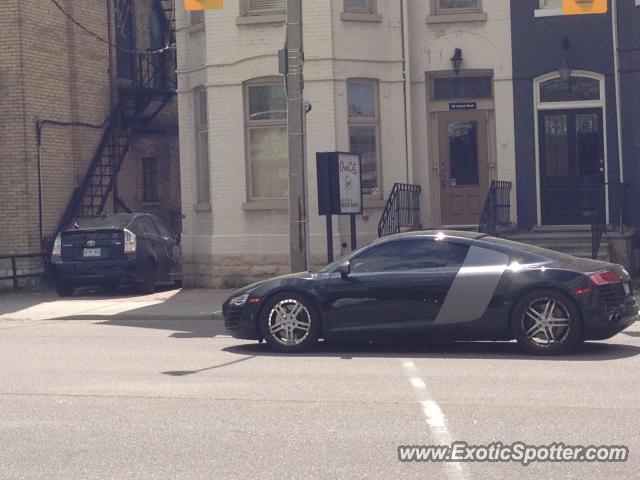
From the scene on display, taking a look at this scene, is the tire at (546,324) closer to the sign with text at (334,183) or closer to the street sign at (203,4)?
the sign with text at (334,183)

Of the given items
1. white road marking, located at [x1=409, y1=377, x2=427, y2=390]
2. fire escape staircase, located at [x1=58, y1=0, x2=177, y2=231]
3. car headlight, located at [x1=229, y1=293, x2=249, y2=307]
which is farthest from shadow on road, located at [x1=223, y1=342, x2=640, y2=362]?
fire escape staircase, located at [x1=58, y1=0, x2=177, y2=231]

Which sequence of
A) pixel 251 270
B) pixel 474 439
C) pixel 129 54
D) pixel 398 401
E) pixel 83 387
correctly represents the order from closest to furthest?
pixel 474 439 < pixel 398 401 < pixel 83 387 < pixel 251 270 < pixel 129 54

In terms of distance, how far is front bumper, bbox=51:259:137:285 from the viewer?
20.9 metres

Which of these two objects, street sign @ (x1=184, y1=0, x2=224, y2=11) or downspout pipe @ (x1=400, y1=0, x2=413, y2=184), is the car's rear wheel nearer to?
street sign @ (x1=184, y1=0, x2=224, y2=11)

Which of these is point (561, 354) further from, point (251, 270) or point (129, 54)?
point (129, 54)

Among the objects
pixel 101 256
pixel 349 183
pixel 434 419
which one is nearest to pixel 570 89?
pixel 349 183

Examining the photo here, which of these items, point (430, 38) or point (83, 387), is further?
point (430, 38)

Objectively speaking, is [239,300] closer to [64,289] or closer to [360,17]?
[64,289]

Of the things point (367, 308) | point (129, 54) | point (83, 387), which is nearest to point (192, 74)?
point (129, 54)

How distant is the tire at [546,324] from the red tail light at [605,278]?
1.13ft

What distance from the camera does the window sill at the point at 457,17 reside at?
71.2ft

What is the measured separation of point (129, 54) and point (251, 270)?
8872 millimetres

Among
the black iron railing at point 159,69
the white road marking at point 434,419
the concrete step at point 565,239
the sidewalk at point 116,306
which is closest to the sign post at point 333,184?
the sidewalk at point 116,306

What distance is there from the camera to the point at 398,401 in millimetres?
9422
